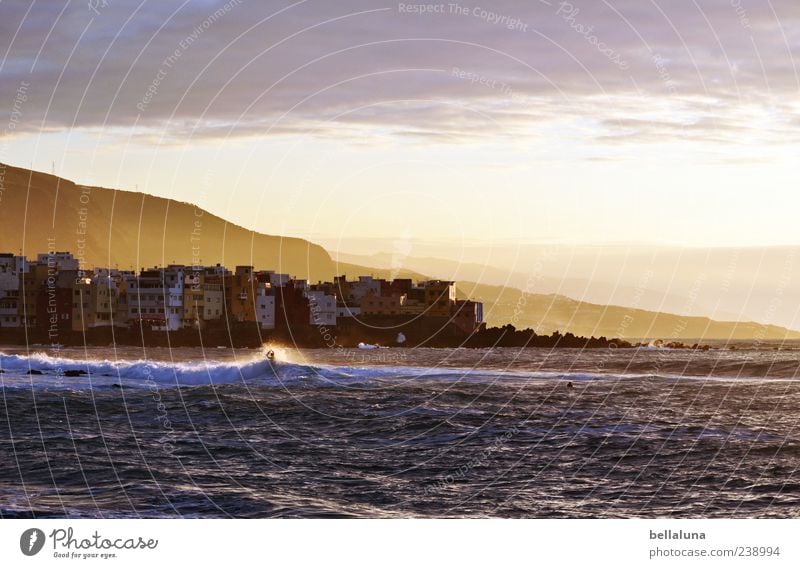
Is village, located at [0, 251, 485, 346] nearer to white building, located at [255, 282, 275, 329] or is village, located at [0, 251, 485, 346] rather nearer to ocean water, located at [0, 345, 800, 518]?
white building, located at [255, 282, 275, 329]

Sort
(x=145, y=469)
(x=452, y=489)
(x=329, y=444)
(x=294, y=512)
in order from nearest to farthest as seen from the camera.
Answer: (x=294, y=512) < (x=452, y=489) < (x=145, y=469) < (x=329, y=444)

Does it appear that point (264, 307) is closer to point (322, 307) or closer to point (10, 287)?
point (322, 307)

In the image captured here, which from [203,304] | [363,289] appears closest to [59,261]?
[203,304]

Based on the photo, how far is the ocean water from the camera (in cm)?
2247

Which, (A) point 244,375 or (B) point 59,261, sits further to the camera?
(B) point 59,261

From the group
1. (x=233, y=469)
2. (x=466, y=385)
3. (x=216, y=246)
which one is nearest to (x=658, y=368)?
(x=466, y=385)

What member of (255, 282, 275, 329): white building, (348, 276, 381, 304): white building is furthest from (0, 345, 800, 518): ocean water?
(348, 276, 381, 304): white building

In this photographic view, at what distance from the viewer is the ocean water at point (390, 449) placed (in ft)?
73.7

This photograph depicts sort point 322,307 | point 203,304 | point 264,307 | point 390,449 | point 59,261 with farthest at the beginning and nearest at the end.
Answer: point 322,307
point 264,307
point 203,304
point 59,261
point 390,449

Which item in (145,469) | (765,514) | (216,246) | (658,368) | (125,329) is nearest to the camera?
(765,514)

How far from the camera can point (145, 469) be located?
26.3 meters

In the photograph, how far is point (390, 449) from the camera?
31312 mm

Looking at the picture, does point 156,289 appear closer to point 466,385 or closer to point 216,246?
point 216,246

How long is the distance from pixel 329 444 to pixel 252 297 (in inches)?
3891
